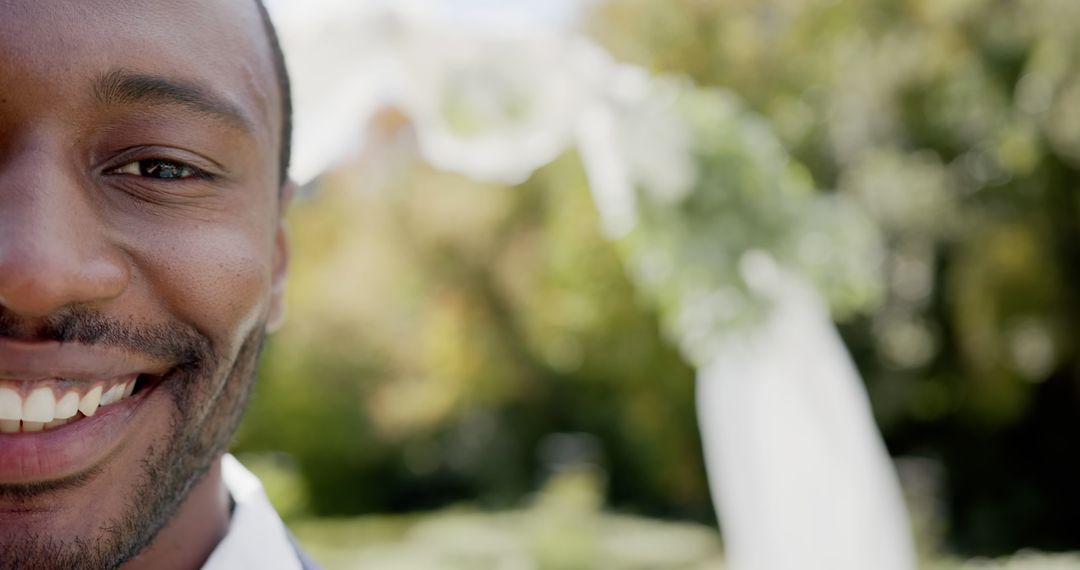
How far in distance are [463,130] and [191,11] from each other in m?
3.59

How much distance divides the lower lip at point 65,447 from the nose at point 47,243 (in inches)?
4.9

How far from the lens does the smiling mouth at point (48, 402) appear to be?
0.96 metres

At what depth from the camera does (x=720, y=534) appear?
45.8ft

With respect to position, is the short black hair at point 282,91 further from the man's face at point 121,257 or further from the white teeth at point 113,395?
the white teeth at point 113,395

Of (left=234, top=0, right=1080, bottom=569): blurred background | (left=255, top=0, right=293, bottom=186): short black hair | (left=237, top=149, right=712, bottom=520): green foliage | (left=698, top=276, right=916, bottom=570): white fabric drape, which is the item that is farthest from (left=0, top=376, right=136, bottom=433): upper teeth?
(left=237, top=149, right=712, bottom=520): green foliage

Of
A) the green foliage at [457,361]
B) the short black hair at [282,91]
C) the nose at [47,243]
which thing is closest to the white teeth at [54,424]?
the nose at [47,243]

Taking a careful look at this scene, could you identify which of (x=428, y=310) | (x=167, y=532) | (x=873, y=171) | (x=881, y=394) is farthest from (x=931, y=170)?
(x=167, y=532)

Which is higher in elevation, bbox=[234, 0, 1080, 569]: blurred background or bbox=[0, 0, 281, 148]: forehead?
bbox=[234, 0, 1080, 569]: blurred background

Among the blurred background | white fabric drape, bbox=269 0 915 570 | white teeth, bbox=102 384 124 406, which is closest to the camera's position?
white teeth, bbox=102 384 124 406

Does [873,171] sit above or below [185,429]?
above

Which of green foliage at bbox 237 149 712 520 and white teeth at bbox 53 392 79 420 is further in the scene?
green foliage at bbox 237 149 712 520

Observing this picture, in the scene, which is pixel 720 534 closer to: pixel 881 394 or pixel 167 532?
pixel 881 394

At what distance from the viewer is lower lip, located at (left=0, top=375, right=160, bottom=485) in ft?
3.14

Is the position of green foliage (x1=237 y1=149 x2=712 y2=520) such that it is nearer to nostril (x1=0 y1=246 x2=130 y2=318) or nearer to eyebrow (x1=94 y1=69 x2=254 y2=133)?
eyebrow (x1=94 y1=69 x2=254 y2=133)
